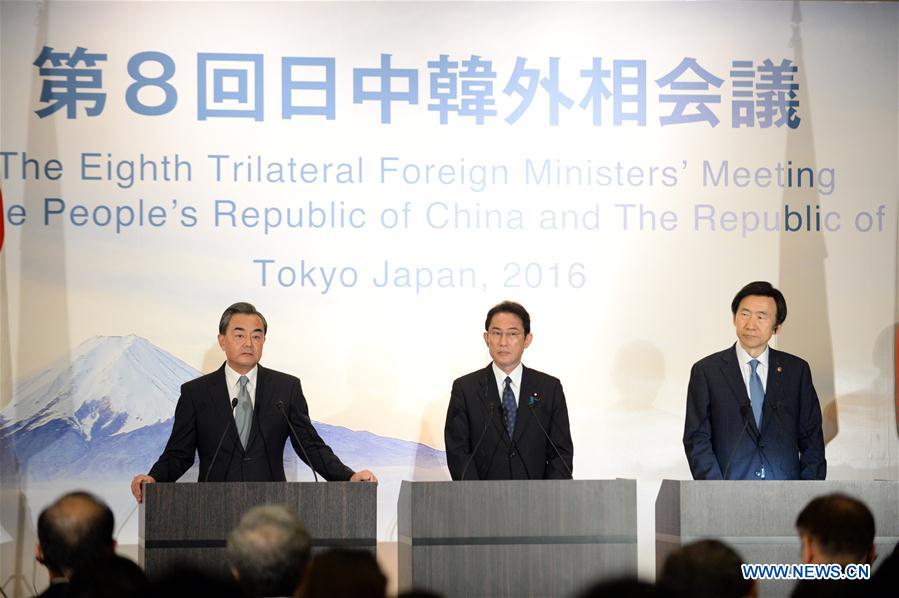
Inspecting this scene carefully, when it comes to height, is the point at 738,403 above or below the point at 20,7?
below

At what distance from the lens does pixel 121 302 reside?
6.66m

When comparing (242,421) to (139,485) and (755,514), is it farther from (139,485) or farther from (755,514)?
(755,514)

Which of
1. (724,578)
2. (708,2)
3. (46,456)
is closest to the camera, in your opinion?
(724,578)

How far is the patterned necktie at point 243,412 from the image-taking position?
5.45 m

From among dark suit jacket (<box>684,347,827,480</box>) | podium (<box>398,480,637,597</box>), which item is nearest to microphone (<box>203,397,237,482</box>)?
podium (<box>398,480,637,597</box>)

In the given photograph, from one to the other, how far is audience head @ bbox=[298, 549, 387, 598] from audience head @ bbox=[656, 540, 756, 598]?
718 mm

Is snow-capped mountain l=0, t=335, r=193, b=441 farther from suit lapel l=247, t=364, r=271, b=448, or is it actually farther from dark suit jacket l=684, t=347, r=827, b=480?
dark suit jacket l=684, t=347, r=827, b=480

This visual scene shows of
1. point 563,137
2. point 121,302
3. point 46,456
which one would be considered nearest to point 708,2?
point 563,137

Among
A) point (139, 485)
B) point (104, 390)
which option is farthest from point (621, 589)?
point (104, 390)

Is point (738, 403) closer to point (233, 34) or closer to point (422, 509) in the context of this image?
point (422, 509)

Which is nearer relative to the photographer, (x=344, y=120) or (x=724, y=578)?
(x=724, y=578)

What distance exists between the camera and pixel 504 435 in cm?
546

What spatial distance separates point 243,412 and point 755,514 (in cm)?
224

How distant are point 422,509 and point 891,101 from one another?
4063 millimetres
